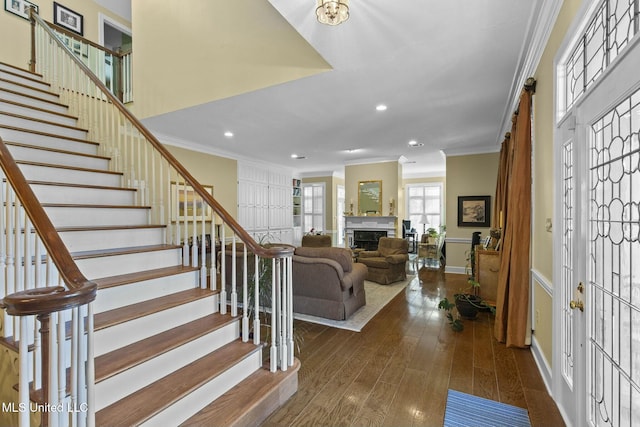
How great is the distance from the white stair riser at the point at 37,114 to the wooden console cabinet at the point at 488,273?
567cm

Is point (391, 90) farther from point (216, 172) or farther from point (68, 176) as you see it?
point (216, 172)

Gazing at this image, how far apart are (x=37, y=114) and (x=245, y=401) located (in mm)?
4022

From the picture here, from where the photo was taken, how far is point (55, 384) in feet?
3.43

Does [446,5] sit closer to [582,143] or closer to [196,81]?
[582,143]

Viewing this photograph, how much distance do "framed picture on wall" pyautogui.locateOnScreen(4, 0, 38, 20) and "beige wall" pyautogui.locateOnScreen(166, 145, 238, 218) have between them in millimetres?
3066

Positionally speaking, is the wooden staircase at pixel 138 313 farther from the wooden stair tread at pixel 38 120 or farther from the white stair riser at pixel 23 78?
the white stair riser at pixel 23 78

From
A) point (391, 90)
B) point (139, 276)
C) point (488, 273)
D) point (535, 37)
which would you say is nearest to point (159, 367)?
point (139, 276)

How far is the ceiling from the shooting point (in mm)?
2291

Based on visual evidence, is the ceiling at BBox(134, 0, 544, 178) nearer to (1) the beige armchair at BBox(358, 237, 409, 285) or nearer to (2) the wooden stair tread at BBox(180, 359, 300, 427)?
(1) the beige armchair at BBox(358, 237, 409, 285)

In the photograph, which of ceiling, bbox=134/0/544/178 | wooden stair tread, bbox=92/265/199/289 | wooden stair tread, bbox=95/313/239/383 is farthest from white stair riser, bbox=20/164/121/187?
wooden stair tread, bbox=95/313/239/383

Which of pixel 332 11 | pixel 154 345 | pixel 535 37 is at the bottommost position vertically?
pixel 154 345

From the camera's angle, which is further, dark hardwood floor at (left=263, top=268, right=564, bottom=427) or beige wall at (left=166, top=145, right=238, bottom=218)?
beige wall at (left=166, top=145, right=238, bottom=218)

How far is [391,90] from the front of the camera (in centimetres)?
353

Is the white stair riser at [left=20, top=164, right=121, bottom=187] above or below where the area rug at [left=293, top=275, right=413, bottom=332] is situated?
above
